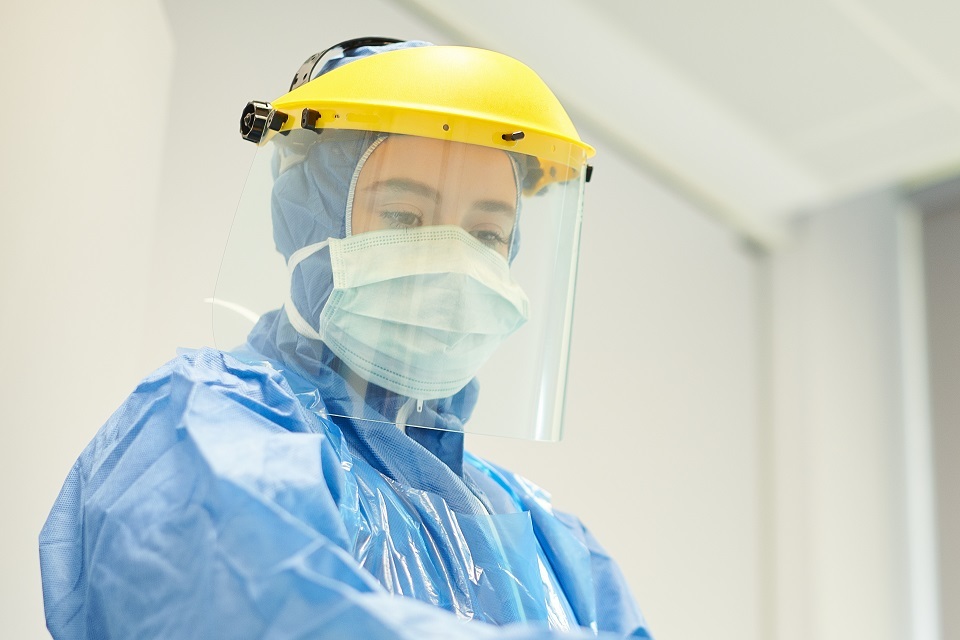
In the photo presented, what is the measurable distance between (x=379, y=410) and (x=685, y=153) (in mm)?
1571

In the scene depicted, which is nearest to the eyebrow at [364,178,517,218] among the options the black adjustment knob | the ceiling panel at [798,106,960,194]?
the black adjustment knob

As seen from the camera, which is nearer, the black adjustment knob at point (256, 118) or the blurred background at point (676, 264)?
the black adjustment knob at point (256, 118)

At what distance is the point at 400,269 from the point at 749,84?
1.52 metres

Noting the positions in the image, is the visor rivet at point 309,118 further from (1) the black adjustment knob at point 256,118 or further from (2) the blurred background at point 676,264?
(2) the blurred background at point 676,264

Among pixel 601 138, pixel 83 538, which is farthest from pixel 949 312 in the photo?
pixel 83 538

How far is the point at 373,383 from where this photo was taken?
955 millimetres

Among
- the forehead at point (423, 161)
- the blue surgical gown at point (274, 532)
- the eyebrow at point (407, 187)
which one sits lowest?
the blue surgical gown at point (274, 532)

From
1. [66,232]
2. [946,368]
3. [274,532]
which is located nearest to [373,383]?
[274,532]

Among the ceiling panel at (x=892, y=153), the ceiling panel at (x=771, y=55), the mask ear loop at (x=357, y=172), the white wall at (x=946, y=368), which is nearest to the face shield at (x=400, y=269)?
the mask ear loop at (x=357, y=172)

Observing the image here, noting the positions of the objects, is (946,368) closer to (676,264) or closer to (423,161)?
(676,264)

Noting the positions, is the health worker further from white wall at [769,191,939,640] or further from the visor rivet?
white wall at [769,191,939,640]

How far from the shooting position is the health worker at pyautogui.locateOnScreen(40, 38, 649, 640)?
2.30 feet

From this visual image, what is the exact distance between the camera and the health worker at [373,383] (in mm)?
701

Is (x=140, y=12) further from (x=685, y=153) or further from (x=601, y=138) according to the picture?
(x=685, y=153)
